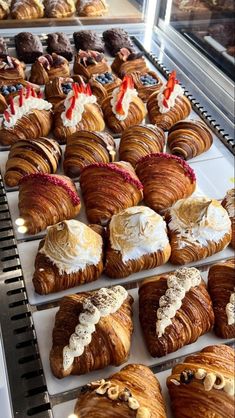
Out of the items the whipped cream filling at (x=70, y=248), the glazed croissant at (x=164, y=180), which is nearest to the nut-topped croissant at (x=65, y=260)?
the whipped cream filling at (x=70, y=248)

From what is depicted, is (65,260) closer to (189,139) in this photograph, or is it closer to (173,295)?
(173,295)

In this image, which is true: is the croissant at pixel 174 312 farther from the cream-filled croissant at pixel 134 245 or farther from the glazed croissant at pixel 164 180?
the glazed croissant at pixel 164 180

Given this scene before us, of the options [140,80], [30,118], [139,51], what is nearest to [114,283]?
[30,118]

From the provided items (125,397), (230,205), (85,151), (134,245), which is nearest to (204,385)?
(125,397)

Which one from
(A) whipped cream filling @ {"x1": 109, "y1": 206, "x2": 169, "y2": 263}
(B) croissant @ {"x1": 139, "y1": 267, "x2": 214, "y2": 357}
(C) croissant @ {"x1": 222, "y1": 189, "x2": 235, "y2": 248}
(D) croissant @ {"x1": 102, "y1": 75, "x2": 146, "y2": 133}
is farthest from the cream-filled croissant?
(D) croissant @ {"x1": 102, "y1": 75, "x2": 146, "y2": 133}

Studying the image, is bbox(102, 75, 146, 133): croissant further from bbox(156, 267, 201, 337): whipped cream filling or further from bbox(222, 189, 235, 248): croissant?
bbox(156, 267, 201, 337): whipped cream filling
